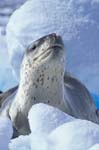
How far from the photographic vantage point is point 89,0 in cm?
443

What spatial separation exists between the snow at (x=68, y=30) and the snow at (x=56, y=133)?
7.93 feet

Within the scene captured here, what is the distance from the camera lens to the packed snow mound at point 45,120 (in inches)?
60.1

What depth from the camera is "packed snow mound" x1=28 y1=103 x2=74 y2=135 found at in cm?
153

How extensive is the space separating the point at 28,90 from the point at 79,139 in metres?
1.51

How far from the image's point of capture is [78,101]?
3.38m

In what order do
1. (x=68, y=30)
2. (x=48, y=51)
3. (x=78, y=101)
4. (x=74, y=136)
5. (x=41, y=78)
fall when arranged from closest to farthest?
(x=74, y=136)
(x=48, y=51)
(x=41, y=78)
(x=78, y=101)
(x=68, y=30)

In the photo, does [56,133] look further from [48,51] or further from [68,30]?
[68,30]

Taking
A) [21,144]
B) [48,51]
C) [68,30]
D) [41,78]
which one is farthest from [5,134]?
[68,30]

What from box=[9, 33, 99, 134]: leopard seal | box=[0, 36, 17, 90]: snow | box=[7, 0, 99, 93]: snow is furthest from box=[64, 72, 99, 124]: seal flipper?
box=[0, 36, 17, 90]: snow

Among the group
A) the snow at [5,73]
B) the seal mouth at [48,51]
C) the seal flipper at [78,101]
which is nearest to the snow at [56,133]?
the seal mouth at [48,51]

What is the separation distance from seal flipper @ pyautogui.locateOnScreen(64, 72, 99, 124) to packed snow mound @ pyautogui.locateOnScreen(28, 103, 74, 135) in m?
1.47

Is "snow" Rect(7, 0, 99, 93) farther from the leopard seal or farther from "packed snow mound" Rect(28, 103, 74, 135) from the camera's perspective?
"packed snow mound" Rect(28, 103, 74, 135)

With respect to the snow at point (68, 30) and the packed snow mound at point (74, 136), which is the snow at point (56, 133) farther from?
the snow at point (68, 30)

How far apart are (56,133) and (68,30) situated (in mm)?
2769
